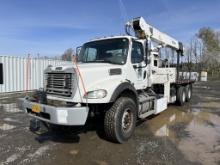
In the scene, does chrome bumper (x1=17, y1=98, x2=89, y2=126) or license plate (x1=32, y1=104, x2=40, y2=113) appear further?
license plate (x1=32, y1=104, x2=40, y2=113)

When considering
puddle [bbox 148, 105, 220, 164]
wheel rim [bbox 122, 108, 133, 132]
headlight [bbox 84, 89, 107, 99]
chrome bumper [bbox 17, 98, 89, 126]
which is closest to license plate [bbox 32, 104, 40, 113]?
chrome bumper [bbox 17, 98, 89, 126]

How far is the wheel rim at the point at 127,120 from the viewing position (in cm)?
548

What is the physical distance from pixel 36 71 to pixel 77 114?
577 inches

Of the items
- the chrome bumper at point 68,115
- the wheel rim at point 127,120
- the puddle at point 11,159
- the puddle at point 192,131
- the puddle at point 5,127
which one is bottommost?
the puddle at point 11,159

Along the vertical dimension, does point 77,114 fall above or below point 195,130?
above

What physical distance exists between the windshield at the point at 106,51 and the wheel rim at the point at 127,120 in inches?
48.6

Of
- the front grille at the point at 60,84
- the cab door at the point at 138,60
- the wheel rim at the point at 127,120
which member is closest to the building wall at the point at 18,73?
the front grille at the point at 60,84

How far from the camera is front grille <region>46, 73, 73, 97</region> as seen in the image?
4.86 metres

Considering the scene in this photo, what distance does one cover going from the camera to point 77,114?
4410mm

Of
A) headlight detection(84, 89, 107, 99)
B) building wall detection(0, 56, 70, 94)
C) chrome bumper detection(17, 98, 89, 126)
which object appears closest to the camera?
Result: chrome bumper detection(17, 98, 89, 126)

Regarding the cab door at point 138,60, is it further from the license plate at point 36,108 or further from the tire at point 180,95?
the tire at point 180,95

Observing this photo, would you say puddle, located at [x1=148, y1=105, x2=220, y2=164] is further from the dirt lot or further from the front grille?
the front grille

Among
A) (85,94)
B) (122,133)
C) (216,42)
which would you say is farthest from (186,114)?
(216,42)

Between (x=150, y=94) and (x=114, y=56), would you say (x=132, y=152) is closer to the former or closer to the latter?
(x=114, y=56)
